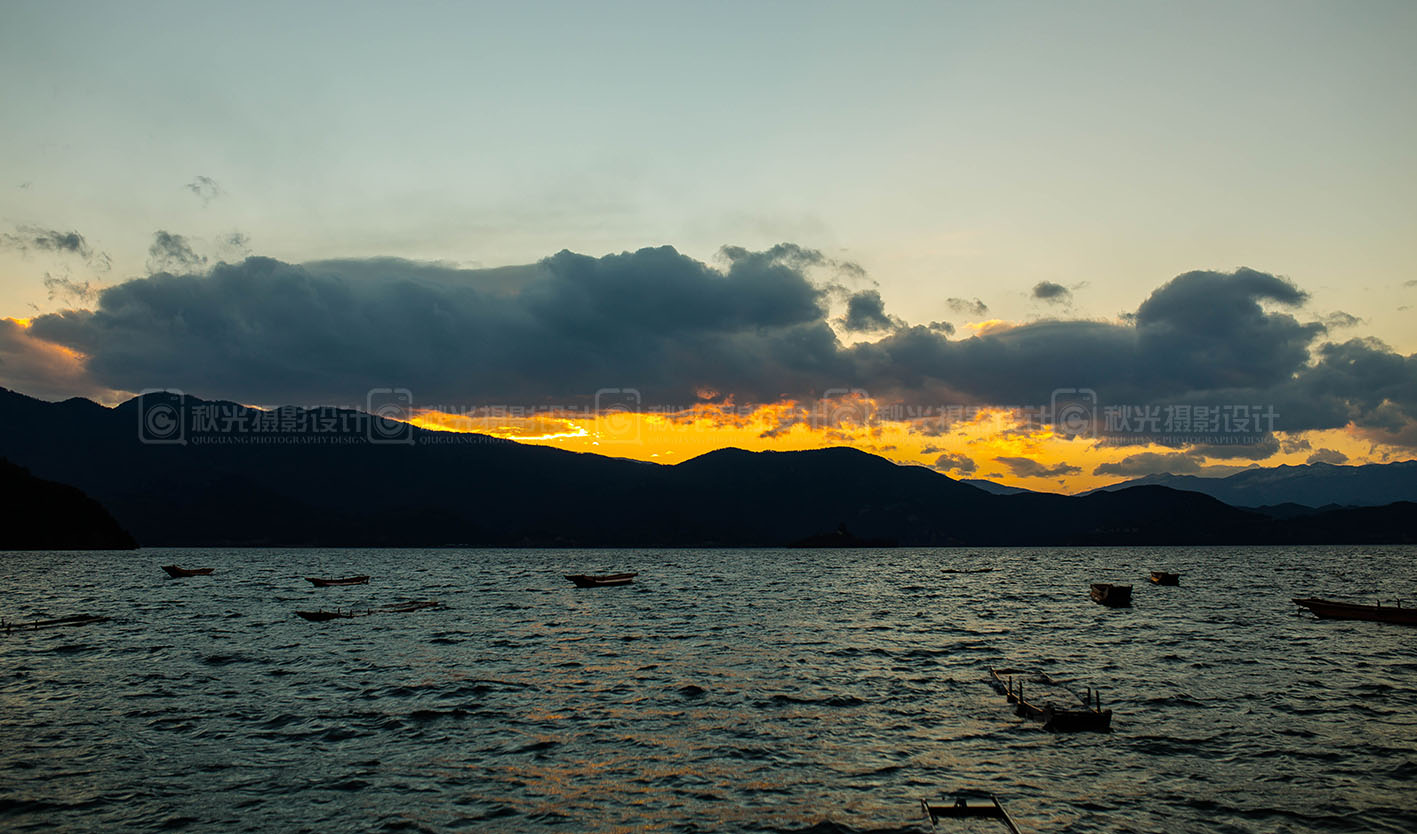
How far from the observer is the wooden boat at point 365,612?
79.1m

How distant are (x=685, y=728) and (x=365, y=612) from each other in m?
60.6

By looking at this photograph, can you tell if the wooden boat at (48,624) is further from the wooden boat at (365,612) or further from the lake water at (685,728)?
the wooden boat at (365,612)

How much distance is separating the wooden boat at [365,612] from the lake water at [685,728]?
349 cm

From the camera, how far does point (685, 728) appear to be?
3512 cm

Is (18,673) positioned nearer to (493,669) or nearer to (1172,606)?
(493,669)

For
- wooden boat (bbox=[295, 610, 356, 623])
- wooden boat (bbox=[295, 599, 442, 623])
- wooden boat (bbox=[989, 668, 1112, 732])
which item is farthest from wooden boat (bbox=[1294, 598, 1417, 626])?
wooden boat (bbox=[295, 610, 356, 623])

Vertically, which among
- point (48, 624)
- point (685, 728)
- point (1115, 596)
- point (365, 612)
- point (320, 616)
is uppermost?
point (685, 728)

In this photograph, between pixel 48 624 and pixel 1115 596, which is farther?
pixel 1115 596

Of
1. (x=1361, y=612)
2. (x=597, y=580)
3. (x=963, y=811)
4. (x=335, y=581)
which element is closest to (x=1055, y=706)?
(x=963, y=811)

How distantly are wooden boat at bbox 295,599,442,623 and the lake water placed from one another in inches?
137

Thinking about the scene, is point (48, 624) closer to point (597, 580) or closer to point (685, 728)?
point (685, 728)

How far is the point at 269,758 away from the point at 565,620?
175 feet

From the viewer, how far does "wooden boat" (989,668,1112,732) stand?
34.1 metres

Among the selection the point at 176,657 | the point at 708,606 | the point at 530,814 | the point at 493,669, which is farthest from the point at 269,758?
the point at 708,606
